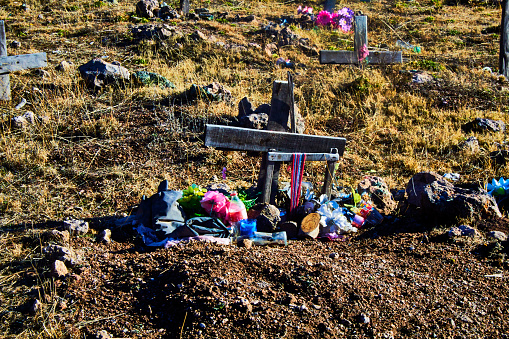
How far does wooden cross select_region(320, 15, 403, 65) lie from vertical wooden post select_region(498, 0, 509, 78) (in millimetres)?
2202

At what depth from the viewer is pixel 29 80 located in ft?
25.6

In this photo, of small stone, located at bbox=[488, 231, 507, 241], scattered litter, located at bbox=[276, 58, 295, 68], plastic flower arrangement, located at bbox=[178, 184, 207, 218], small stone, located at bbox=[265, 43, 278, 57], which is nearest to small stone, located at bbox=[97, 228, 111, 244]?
plastic flower arrangement, located at bbox=[178, 184, 207, 218]

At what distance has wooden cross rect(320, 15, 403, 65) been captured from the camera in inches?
359

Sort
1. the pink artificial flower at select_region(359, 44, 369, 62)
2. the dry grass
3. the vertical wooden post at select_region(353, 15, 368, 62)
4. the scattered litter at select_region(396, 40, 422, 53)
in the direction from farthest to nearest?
the scattered litter at select_region(396, 40, 422, 53) < the pink artificial flower at select_region(359, 44, 369, 62) < the vertical wooden post at select_region(353, 15, 368, 62) < the dry grass

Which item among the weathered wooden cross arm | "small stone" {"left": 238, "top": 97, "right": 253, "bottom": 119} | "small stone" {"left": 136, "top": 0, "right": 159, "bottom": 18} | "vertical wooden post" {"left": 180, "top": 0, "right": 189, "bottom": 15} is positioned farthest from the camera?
"vertical wooden post" {"left": 180, "top": 0, "right": 189, "bottom": 15}

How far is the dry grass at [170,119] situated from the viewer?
17.7ft

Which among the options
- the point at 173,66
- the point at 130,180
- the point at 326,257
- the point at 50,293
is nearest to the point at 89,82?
the point at 173,66

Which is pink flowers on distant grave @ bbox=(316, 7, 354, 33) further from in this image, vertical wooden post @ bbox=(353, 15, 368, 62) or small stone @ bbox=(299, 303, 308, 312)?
small stone @ bbox=(299, 303, 308, 312)

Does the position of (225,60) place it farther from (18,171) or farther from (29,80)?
(18,171)

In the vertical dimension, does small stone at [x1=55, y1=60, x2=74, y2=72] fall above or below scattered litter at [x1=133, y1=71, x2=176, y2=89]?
above

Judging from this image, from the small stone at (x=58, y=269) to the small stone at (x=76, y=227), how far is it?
0.76 m

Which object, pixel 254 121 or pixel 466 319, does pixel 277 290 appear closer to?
pixel 466 319

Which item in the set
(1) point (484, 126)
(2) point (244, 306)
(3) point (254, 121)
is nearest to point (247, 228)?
(2) point (244, 306)

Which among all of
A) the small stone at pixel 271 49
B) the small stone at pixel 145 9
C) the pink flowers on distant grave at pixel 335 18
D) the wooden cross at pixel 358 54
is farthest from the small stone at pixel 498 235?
the small stone at pixel 145 9
